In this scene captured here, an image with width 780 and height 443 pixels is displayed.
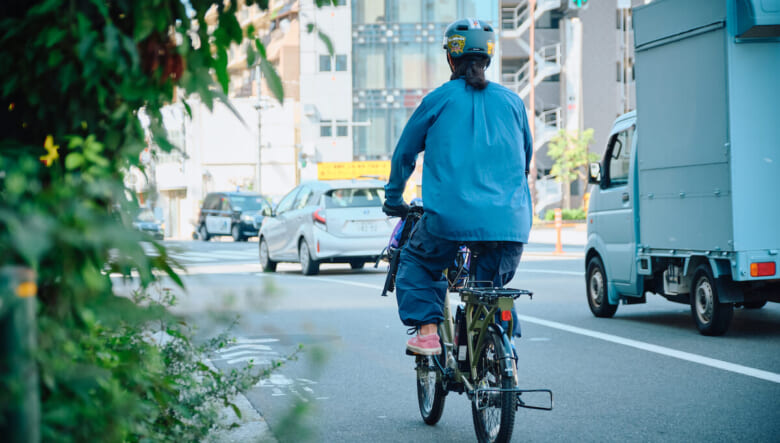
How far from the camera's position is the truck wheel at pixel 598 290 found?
10.4 m

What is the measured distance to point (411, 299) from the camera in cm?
443

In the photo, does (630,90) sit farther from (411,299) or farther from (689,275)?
(411,299)

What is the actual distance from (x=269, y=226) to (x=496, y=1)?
1689 inches

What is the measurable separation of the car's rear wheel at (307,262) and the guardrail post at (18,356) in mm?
15549

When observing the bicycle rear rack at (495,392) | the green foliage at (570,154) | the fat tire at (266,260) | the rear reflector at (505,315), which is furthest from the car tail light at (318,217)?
the green foliage at (570,154)

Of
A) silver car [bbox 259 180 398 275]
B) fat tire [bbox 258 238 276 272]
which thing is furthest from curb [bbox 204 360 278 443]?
fat tire [bbox 258 238 276 272]

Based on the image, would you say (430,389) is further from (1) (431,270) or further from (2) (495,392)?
(2) (495,392)

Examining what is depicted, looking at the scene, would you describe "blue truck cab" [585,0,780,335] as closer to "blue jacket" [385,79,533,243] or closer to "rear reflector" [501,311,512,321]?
"blue jacket" [385,79,533,243]

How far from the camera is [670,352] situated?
772 cm

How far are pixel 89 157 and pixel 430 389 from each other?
3583 mm

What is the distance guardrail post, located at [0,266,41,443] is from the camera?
4.34 feet

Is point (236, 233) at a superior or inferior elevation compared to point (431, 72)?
inferior

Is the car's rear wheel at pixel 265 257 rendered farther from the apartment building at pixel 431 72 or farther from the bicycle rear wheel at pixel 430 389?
the apartment building at pixel 431 72

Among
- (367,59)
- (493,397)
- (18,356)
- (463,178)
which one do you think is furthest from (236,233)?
(18,356)
